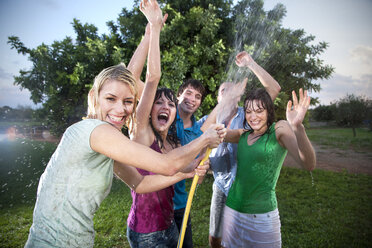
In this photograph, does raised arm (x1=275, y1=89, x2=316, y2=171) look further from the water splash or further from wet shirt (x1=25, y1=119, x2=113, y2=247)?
the water splash

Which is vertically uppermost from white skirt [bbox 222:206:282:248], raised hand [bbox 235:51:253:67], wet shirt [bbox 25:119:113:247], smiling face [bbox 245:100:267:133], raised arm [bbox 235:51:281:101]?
raised hand [bbox 235:51:253:67]

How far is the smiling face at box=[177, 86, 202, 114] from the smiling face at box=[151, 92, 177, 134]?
0.94m

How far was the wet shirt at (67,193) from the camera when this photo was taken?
1344 mm

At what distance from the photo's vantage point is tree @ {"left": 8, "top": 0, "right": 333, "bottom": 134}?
21.4 ft

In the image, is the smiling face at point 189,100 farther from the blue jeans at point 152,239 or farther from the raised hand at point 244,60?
the blue jeans at point 152,239

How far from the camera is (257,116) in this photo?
2604 mm

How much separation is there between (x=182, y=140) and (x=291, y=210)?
5.03 metres

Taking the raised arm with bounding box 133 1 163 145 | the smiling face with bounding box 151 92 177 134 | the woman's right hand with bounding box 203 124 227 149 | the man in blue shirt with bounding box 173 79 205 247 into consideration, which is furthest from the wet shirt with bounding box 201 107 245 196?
the raised arm with bounding box 133 1 163 145

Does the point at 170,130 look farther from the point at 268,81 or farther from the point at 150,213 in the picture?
the point at 268,81

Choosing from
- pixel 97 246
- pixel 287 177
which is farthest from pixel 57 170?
pixel 287 177

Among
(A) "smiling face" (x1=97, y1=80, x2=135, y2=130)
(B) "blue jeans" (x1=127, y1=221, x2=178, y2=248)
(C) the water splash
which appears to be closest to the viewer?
(A) "smiling face" (x1=97, y1=80, x2=135, y2=130)

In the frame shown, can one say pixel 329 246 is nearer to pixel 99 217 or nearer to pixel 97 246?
pixel 97 246

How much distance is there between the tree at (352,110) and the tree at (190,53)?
27.6m

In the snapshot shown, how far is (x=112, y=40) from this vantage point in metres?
7.29
